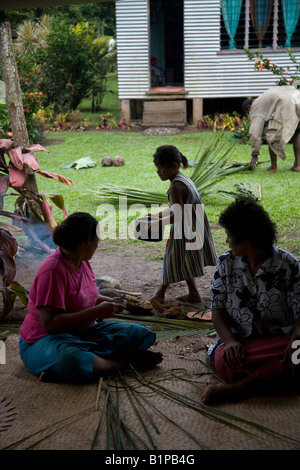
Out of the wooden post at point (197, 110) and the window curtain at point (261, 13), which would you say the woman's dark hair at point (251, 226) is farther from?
the window curtain at point (261, 13)

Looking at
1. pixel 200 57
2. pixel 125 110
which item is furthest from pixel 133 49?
pixel 200 57

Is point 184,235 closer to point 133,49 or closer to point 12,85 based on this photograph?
point 12,85

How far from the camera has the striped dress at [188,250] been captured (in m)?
4.32

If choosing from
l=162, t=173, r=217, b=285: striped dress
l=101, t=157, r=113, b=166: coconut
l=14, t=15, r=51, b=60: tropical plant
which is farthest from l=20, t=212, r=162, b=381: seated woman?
l=14, t=15, r=51, b=60: tropical plant

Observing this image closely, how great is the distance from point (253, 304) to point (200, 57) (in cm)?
1271

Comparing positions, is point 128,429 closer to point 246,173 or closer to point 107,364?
A: point 107,364

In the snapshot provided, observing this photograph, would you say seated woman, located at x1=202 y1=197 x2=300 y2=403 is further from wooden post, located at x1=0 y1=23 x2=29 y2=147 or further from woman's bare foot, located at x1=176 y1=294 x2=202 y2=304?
wooden post, located at x1=0 y1=23 x2=29 y2=147

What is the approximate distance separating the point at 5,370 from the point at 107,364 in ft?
2.04

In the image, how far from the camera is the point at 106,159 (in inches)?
404

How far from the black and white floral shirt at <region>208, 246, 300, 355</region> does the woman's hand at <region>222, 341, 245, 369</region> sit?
0.40 feet

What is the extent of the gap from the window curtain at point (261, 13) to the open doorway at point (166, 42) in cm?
314

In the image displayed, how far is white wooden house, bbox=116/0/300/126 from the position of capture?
1414 cm
